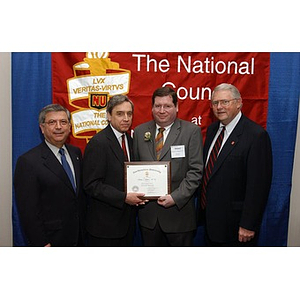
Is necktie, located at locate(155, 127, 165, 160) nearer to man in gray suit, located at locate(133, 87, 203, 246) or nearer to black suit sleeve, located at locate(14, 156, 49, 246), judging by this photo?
man in gray suit, located at locate(133, 87, 203, 246)

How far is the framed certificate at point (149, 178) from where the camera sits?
2.76m

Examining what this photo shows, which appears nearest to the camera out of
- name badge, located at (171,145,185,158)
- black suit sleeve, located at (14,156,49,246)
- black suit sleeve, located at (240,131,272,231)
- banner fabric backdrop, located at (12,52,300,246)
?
black suit sleeve, located at (14,156,49,246)

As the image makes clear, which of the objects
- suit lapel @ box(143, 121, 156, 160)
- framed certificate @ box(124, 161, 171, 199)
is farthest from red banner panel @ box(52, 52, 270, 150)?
framed certificate @ box(124, 161, 171, 199)

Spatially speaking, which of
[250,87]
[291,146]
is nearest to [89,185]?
[250,87]

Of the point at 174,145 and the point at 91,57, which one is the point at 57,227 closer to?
the point at 174,145

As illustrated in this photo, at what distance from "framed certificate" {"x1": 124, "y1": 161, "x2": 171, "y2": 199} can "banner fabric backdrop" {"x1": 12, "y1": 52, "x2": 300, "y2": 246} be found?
0.85 m

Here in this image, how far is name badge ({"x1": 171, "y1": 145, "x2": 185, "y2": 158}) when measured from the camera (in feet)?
9.13

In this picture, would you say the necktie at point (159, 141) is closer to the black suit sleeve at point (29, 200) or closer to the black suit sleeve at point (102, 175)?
the black suit sleeve at point (102, 175)

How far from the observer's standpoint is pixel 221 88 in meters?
2.79

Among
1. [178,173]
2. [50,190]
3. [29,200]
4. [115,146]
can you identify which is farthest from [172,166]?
[29,200]

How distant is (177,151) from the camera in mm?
2787

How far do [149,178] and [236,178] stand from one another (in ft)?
2.31

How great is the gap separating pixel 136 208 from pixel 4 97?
5.61 feet

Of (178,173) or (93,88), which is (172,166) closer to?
(178,173)
